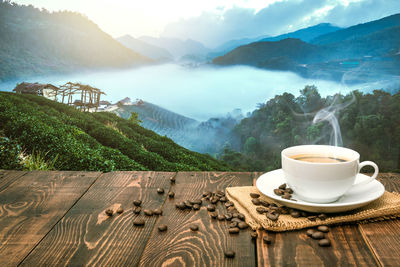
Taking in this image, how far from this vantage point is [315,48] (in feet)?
14.3

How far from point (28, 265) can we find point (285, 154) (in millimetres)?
534

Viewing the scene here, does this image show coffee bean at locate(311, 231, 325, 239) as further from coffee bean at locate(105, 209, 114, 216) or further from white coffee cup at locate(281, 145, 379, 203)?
coffee bean at locate(105, 209, 114, 216)

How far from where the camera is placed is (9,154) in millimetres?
2229

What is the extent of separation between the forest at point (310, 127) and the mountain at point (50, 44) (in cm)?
168

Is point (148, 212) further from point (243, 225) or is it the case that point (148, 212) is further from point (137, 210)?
point (243, 225)

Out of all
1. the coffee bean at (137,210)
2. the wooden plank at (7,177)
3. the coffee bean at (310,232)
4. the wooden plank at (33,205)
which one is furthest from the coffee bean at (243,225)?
the wooden plank at (7,177)

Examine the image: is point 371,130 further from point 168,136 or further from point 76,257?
point 76,257

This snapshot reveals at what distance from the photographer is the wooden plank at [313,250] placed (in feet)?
1.70

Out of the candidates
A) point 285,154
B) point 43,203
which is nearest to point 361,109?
point 285,154

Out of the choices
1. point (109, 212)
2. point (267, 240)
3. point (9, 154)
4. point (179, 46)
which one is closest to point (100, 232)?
point (109, 212)

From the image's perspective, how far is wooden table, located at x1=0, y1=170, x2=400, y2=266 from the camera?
534mm

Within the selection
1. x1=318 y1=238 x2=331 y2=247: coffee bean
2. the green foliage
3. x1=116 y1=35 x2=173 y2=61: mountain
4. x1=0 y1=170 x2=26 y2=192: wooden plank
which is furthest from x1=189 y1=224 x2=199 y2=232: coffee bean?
x1=116 y1=35 x2=173 y2=61: mountain

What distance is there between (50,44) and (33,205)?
2.98m

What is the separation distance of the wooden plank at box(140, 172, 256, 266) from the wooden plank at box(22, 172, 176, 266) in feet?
0.09
